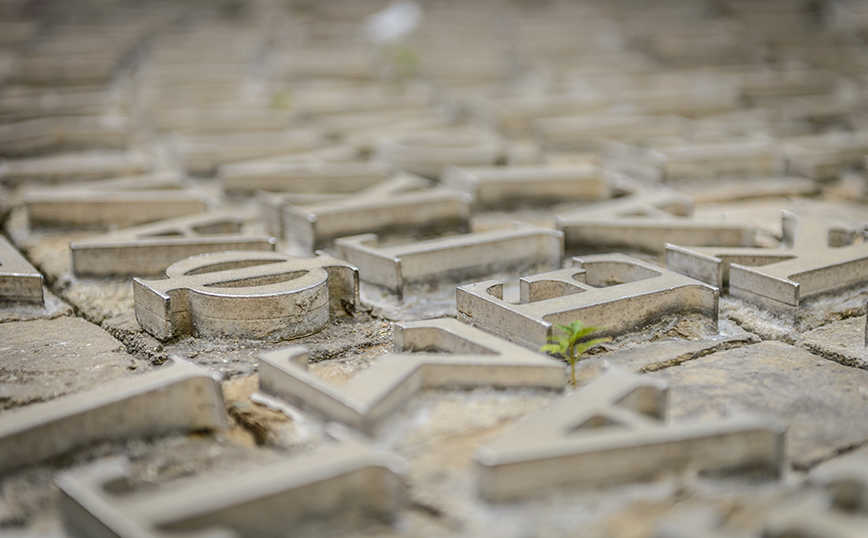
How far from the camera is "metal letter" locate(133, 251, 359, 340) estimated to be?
3.84m

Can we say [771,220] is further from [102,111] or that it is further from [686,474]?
[102,111]

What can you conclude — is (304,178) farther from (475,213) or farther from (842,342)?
(842,342)

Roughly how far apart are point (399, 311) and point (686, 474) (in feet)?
6.81

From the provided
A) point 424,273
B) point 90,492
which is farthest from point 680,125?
point 90,492

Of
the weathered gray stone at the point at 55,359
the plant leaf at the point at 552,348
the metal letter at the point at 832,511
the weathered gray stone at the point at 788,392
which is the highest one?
the plant leaf at the point at 552,348

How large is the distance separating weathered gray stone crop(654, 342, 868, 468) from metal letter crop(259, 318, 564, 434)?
59 cm

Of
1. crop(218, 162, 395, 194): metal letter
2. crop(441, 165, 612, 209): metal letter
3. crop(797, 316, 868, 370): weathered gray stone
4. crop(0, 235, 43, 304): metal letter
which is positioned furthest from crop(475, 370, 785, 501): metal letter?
crop(218, 162, 395, 194): metal letter

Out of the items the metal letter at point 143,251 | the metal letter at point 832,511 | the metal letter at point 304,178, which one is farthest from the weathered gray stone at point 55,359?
the metal letter at point 304,178

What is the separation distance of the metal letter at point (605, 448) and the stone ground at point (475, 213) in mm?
56

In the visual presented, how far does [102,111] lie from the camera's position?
9617mm

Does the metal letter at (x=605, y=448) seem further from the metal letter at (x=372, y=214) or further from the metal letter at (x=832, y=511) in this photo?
the metal letter at (x=372, y=214)

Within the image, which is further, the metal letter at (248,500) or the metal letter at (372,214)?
the metal letter at (372,214)

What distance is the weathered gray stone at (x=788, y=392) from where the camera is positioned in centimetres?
296

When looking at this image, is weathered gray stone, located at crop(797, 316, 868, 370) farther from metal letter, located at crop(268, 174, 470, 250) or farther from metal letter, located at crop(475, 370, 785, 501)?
metal letter, located at crop(268, 174, 470, 250)
